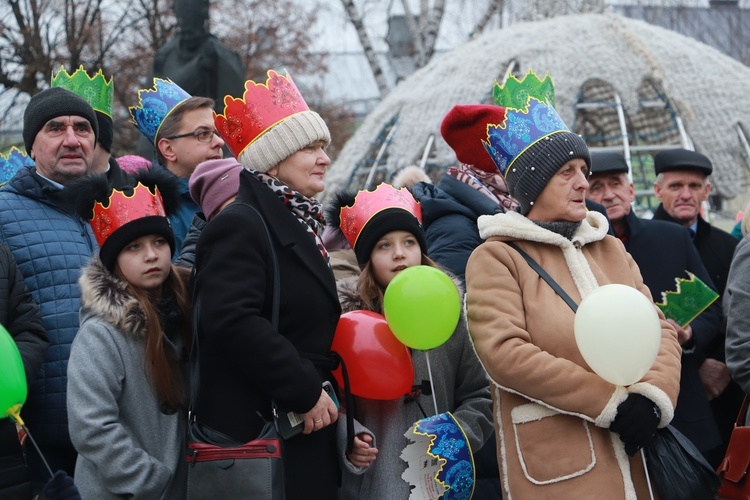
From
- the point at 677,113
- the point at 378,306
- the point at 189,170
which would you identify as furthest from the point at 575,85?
the point at 378,306

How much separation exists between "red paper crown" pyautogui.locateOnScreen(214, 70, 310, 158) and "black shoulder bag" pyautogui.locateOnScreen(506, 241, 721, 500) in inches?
46.9

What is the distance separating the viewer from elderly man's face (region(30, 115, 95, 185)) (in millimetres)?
3957

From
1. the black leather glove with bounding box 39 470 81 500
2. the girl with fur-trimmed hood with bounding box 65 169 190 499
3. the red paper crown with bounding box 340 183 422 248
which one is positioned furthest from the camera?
the red paper crown with bounding box 340 183 422 248

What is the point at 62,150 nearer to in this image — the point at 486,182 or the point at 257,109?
the point at 257,109

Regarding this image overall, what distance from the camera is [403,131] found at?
36.5ft

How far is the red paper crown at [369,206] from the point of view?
144 inches

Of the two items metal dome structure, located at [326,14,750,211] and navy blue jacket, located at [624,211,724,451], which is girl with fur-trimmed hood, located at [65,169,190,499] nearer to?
navy blue jacket, located at [624,211,724,451]

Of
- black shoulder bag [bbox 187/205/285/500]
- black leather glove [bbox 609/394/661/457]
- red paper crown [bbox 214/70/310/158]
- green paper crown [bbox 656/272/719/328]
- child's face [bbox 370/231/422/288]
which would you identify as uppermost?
red paper crown [bbox 214/70/310/158]

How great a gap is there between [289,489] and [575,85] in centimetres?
794

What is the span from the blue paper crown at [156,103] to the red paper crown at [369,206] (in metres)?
1.46

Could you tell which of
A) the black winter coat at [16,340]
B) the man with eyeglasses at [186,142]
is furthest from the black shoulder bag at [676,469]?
the man with eyeglasses at [186,142]

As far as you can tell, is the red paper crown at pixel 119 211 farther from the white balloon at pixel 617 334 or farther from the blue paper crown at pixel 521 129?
the white balloon at pixel 617 334

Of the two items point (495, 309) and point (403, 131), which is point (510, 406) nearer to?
point (495, 309)

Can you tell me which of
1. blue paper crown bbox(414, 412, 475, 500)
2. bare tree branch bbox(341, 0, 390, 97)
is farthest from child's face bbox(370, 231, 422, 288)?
bare tree branch bbox(341, 0, 390, 97)
